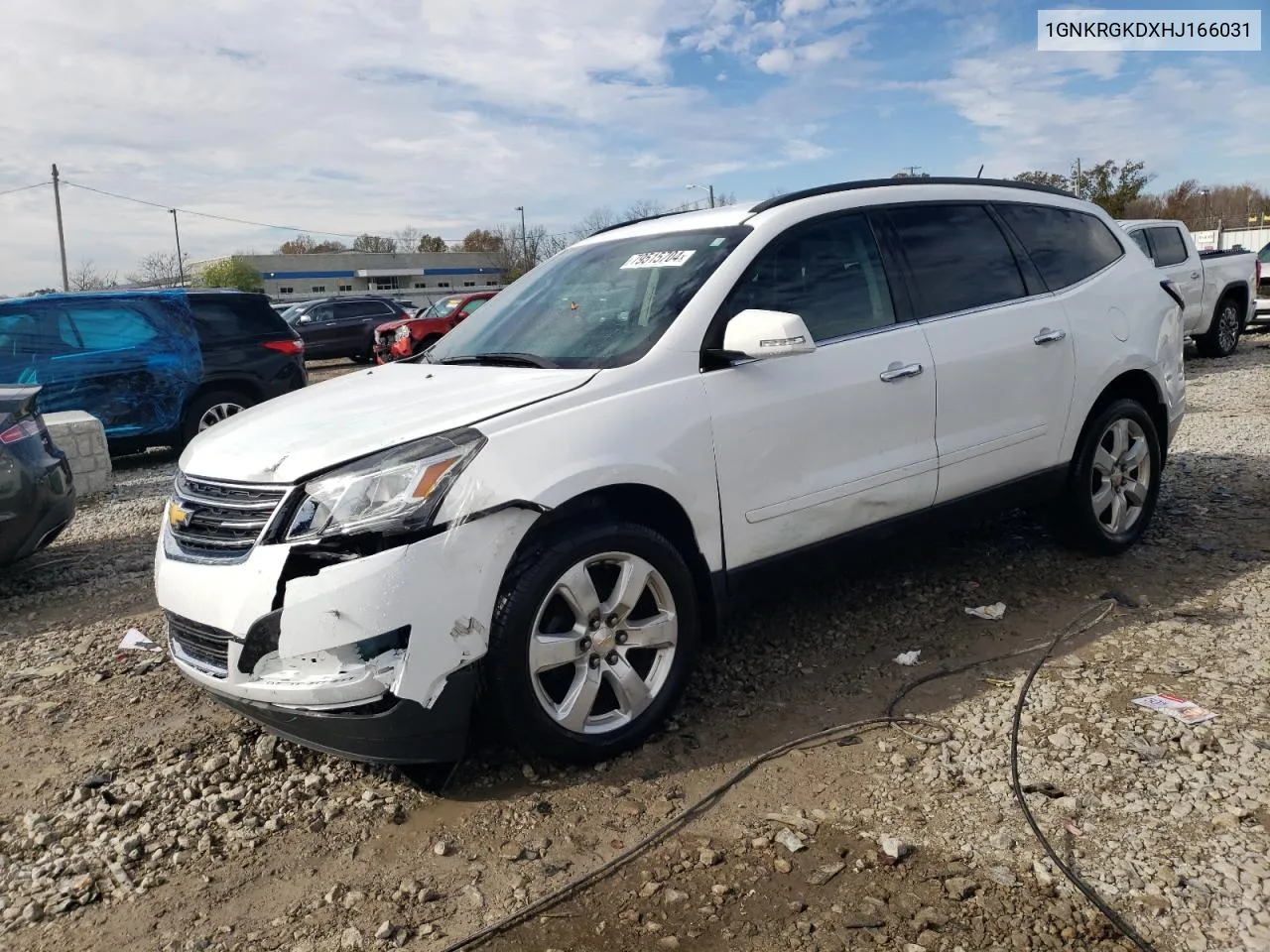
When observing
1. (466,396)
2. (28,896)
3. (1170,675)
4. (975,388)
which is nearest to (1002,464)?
(975,388)

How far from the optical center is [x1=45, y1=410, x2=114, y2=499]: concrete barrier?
825 centimetres

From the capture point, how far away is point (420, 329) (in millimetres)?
19328

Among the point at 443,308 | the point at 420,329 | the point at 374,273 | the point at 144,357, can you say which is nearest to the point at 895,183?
the point at 144,357

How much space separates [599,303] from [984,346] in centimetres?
173

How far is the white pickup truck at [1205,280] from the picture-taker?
12609mm

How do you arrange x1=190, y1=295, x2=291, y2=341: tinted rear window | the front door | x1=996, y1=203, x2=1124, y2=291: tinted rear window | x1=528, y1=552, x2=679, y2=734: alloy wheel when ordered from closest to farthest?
x1=528, y1=552, x2=679, y2=734: alloy wheel, the front door, x1=996, y1=203, x2=1124, y2=291: tinted rear window, x1=190, y1=295, x2=291, y2=341: tinted rear window

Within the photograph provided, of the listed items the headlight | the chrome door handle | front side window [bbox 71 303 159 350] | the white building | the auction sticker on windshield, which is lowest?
the headlight

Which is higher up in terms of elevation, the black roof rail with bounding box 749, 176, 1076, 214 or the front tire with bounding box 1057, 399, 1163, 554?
the black roof rail with bounding box 749, 176, 1076, 214

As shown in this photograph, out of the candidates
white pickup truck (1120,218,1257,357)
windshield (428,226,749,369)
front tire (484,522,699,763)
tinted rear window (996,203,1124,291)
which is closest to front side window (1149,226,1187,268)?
white pickup truck (1120,218,1257,357)

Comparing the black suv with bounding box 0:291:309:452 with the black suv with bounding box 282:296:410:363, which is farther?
the black suv with bounding box 282:296:410:363

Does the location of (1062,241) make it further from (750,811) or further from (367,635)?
(367,635)

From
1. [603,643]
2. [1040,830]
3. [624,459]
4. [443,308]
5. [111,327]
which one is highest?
[443,308]

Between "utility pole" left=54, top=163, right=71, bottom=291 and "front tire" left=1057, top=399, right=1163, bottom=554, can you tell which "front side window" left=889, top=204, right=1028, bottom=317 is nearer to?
"front tire" left=1057, top=399, right=1163, bottom=554

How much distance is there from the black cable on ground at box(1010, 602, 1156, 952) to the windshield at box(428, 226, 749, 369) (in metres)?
1.83
